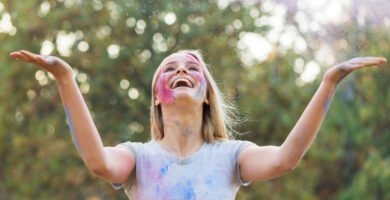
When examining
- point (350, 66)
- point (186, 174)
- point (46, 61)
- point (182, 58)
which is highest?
point (46, 61)

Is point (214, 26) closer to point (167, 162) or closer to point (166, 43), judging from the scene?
point (166, 43)

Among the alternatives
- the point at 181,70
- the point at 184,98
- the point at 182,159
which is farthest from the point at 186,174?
the point at 181,70

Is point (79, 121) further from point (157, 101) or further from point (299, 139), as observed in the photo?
point (299, 139)

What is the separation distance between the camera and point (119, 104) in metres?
15.7

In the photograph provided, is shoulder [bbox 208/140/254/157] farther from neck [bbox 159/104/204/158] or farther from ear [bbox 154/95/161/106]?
ear [bbox 154/95/161/106]

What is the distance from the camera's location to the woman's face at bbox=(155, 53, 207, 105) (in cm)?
363

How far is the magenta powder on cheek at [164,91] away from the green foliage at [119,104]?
408 inches

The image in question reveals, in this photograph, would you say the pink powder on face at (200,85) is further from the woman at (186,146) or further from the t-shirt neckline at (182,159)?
the t-shirt neckline at (182,159)

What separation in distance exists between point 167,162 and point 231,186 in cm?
28

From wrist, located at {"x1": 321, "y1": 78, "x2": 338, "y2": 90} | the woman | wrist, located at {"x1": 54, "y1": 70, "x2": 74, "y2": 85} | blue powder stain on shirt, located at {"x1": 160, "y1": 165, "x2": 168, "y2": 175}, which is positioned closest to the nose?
the woman

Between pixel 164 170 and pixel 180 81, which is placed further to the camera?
pixel 180 81

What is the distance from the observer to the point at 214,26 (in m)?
13.3

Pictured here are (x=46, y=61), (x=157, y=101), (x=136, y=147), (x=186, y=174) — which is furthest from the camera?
(x=157, y=101)

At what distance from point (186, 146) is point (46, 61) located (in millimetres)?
799
